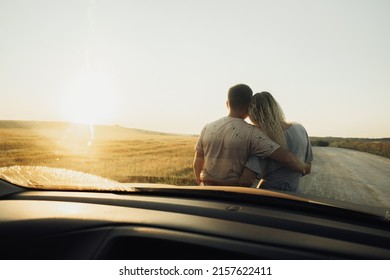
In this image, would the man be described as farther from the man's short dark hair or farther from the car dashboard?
the car dashboard

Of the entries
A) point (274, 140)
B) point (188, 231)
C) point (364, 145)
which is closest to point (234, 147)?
point (274, 140)

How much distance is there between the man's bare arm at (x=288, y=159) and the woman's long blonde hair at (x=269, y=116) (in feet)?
0.27

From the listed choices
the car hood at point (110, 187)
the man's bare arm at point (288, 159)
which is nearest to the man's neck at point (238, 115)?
the man's bare arm at point (288, 159)

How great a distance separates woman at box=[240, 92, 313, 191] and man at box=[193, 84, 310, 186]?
0.21 ft

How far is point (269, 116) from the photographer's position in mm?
3361

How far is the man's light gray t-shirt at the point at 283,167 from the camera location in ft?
11.1

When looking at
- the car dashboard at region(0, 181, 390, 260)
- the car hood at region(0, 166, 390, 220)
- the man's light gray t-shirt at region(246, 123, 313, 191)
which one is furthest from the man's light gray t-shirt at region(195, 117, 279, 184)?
the car dashboard at region(0, 181, 390, 260)

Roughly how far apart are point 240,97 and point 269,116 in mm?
409

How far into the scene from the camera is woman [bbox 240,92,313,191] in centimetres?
336

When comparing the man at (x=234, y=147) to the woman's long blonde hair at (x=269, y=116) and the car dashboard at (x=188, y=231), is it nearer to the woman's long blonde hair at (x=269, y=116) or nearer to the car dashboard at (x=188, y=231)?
the woman's long blonde hair at (x=269, y=116)

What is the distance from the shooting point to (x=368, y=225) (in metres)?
1.52

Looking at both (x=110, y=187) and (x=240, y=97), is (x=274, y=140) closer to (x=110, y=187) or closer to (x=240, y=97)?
(x=240, y=97)

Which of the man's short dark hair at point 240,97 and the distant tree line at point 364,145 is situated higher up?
the man's short dark hair at point 240,97

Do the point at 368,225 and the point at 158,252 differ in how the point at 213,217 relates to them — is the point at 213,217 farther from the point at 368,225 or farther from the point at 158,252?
the point at 368,225
